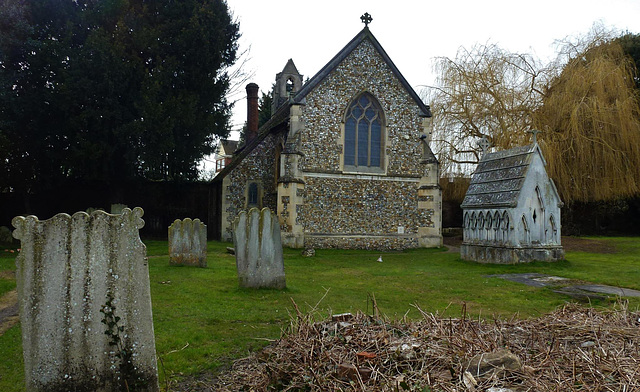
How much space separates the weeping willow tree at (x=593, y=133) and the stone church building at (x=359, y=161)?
5.24m

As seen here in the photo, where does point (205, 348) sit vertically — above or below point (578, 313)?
below

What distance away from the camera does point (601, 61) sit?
67.5ft

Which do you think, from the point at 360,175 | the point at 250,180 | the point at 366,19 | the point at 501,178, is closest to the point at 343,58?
the point at 366,19

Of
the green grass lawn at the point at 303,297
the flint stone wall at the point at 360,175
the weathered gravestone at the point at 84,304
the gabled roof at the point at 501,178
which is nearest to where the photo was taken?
the weathered gravestone at the point at 84,304

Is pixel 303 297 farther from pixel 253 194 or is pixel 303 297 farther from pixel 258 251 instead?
pixel 253 194

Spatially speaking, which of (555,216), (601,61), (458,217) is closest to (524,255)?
(555,216)

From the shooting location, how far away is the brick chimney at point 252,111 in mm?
29125

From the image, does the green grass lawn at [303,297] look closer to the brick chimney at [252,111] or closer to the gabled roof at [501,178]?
the gabled roof at [501,178]

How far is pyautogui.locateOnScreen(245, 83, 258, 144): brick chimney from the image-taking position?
29125mm

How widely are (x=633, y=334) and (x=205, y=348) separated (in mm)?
3964

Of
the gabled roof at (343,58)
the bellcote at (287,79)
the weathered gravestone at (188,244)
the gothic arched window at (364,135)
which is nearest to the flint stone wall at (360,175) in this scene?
the gabled roof at (343,58)

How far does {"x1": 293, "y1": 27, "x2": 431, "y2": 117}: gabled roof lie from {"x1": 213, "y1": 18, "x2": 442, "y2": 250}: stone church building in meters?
0.04

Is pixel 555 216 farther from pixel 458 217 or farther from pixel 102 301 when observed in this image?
pixel 458 217

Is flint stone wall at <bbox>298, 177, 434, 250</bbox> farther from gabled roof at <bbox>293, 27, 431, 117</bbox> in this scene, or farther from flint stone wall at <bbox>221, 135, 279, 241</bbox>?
flint stone wall at <bbox>221, 135, 279, 241</bbox>
